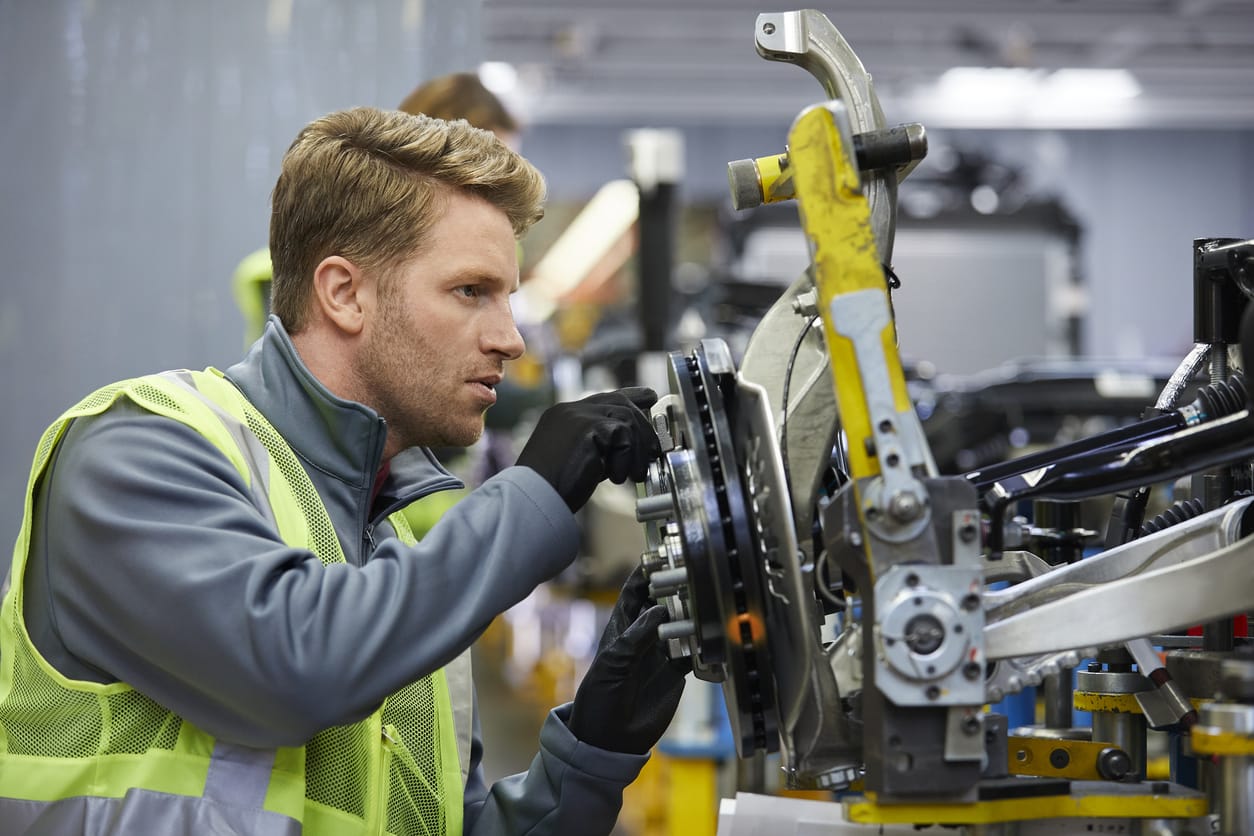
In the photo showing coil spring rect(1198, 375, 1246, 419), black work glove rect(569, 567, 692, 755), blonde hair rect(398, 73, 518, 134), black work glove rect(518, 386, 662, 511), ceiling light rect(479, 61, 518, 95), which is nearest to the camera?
coil spring rect(1198, 375, 1246, 419)

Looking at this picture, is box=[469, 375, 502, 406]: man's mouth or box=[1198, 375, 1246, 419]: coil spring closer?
box=[1198, 375, 1246, 419]: coil spring

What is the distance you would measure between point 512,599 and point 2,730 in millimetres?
567

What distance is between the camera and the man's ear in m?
1.63

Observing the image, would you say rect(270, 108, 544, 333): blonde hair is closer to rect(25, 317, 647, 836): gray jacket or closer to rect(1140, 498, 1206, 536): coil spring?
rect(25, 317, 647, 836): gray jacket

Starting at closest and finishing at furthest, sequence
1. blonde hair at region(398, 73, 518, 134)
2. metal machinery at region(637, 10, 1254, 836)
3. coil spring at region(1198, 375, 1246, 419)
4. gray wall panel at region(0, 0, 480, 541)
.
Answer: metal machinery at region(637, 10, 1254, 836) < coil spring at region(1198, 375, 1246, 419) < blonde hair at region(398, 73, 518, 134) < gray wall panel at region(0, 0, 480, 541)

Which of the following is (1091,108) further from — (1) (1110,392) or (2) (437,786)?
(2) (437,786)

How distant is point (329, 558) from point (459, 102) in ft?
5.38

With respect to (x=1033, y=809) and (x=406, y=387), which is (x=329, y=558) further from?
(x=1033, y=809)

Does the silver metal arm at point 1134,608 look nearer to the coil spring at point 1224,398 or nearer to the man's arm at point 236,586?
the coil spring at point 1224,398

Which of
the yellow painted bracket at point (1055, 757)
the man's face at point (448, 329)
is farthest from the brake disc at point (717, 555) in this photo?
Result: the man's face at point (448, 329)

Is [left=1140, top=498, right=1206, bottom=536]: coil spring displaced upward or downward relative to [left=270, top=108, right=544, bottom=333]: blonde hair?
downward

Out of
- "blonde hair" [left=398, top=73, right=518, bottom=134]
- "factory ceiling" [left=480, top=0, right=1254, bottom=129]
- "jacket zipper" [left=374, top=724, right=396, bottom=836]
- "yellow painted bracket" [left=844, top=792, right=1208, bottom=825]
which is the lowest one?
"jacket zipper" [left=374, top=724, right=396, bottom=836]

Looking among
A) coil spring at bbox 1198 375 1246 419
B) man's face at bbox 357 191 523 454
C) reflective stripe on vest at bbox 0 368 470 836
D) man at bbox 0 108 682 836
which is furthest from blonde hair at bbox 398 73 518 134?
coil spring at bbox 1198 375 1246 419

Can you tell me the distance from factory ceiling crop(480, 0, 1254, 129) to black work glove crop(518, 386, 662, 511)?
295 inches
